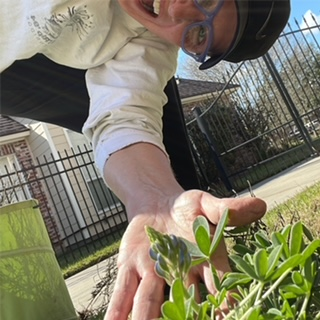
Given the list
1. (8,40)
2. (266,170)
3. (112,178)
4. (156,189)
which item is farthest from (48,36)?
(266,170)

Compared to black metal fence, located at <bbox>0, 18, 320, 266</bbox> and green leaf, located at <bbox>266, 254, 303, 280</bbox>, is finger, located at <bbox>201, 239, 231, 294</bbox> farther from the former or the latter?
black metal fence, located at <bbox>0, 18, 320, 266</bbox>

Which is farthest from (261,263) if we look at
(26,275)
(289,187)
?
(289,187)

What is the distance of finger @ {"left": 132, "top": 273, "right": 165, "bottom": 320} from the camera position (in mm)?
479

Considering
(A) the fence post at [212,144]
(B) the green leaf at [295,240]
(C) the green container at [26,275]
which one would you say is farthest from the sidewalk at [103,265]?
(A) the fence post at [212,144]

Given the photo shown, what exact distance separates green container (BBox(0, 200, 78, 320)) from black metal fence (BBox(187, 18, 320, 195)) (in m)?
7.60

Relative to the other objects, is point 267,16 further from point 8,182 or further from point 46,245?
point 8,182

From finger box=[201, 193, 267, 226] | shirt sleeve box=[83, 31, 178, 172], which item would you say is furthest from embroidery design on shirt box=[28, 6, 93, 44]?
finger box=[201, 193, 267, 226]

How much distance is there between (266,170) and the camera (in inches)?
377

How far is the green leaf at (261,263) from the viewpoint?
0.31 m

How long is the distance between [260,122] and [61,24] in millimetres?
9460

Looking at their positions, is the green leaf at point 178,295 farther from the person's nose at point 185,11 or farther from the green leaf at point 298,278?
the person's nose at point 185,11

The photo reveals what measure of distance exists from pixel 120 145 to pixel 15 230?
50 centimetres

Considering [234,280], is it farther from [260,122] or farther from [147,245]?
[260,122]

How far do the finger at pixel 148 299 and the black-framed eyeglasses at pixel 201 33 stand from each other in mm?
376
